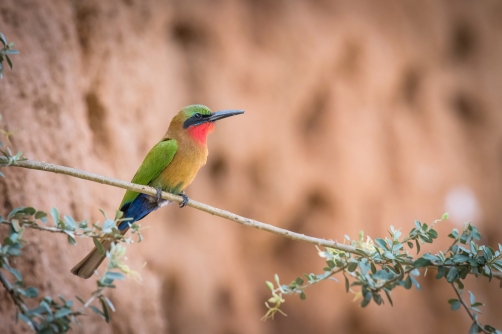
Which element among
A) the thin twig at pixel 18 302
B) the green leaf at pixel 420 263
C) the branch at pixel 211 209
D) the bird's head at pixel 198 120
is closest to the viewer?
the thin twig at pixel 18 302

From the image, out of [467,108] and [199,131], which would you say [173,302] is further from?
[467,108]

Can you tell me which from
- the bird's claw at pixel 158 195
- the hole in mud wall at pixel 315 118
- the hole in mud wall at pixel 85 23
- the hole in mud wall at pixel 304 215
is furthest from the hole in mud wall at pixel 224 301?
the hole in mud wall at pixel 85 23

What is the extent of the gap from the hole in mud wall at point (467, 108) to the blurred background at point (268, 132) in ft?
0.05

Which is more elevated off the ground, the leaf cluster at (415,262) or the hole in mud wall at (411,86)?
the hole in mud wall at (411,86)

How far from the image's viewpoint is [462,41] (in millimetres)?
4293

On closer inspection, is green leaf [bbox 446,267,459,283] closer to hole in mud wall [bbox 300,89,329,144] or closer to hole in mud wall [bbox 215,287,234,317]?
hole in mud wall [bbox 215,287,234,317]

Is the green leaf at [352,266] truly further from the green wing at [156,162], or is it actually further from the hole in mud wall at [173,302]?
the hole in mud wall at [173,302]

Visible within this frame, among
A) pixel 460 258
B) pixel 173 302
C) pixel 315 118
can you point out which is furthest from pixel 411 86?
pixel 460 258

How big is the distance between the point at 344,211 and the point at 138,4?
2.09 m

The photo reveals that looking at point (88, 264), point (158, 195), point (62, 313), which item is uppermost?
point (158, 195)

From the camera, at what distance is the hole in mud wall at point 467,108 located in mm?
4266

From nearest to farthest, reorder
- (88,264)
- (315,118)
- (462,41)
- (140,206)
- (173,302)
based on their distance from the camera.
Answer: (88,264), (140,206), (173,302), (315,118), (462,41)

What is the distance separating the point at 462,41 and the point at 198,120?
9.87 ft

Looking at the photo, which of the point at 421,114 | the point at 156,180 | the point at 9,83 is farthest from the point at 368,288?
the point at 421,114
